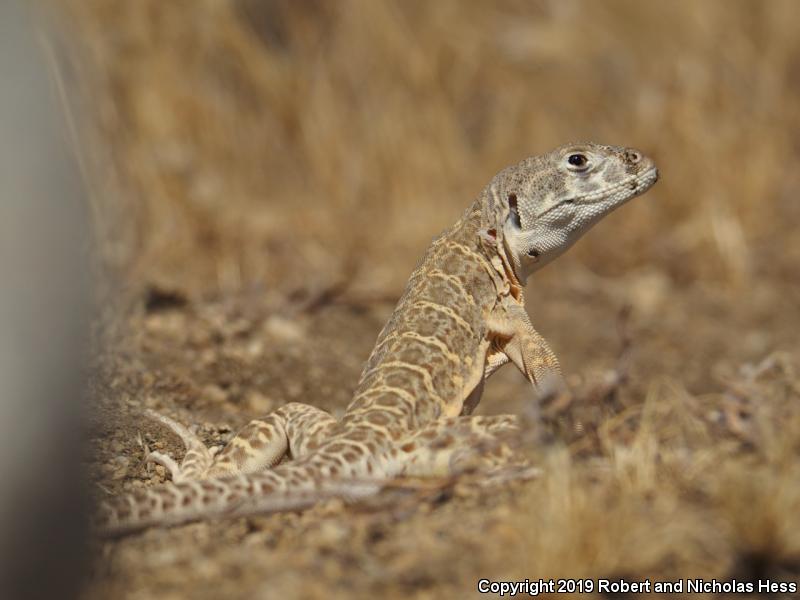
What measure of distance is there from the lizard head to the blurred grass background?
410cm

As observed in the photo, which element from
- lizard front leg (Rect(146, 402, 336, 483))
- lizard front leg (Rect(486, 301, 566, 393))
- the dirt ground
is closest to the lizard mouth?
lizard front leg (Rect(486, 301, 566, 393))

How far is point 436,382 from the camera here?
5.44m

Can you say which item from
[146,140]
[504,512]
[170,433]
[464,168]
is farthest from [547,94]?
[504,512]

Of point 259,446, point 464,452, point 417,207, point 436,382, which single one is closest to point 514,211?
point 436,382

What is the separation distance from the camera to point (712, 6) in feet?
42.9

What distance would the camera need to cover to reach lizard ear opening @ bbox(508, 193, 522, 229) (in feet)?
20.3

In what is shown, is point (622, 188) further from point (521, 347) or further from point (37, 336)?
point (37, 336)

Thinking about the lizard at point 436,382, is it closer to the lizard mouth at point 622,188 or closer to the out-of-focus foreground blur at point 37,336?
the lizard mouth at point 622,188

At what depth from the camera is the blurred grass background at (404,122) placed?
35.0 ft

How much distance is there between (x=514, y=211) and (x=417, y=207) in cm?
544

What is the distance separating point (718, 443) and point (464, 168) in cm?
727

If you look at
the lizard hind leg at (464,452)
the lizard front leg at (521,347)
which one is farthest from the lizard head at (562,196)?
the lizard hind leg at (464,452)

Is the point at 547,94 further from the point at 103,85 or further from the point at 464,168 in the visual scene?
the point at 103,85

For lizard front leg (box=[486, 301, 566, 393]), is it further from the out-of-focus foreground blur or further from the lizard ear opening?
the out-of-focus foreground blur
